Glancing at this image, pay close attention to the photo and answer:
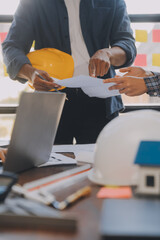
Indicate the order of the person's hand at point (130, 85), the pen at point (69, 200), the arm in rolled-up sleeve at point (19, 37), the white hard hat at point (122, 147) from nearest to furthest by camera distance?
the pen at point (69, 200)
the white hard hat at point (122, 147)
the person's hand at point (130, 85)
the arm in rolled-up sleeve at point (19, 37)

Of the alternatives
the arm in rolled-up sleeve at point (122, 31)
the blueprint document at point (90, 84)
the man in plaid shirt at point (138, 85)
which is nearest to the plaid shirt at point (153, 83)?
the man in plaid shirt at point (138, 85)

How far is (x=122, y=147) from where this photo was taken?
2.26ft

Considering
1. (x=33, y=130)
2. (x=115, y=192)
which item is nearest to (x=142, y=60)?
(x=33, y=130)

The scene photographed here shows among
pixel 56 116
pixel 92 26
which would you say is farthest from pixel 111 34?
pixel 56 116

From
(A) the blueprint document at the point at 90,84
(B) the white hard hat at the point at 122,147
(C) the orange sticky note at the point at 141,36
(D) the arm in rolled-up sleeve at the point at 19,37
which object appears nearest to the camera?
(B) the white hard hat at the point at 122,147

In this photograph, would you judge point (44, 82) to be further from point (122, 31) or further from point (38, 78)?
point (122, 31)

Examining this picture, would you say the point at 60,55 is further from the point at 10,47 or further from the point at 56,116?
the point at 56,116

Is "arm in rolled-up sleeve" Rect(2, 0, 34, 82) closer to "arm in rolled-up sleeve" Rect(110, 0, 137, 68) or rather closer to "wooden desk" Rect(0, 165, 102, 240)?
"arm in rolled-up sleeve" Rect(110, 0, 137, 68)

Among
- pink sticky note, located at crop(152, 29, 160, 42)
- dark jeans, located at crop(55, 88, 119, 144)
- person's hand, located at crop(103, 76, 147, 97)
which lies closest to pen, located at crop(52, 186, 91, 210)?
person's hand, located at crop(103, 76, 147, 97)

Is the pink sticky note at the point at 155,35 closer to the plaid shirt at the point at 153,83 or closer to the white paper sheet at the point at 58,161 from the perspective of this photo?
the plaid shirt at the point at 153,83

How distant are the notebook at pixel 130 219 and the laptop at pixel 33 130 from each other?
31 cm

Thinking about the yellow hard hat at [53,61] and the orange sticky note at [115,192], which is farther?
the yellow hard hat at [53,61]

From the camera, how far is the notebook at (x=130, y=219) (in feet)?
1.41

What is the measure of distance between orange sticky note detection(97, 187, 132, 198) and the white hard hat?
1.0 inches
